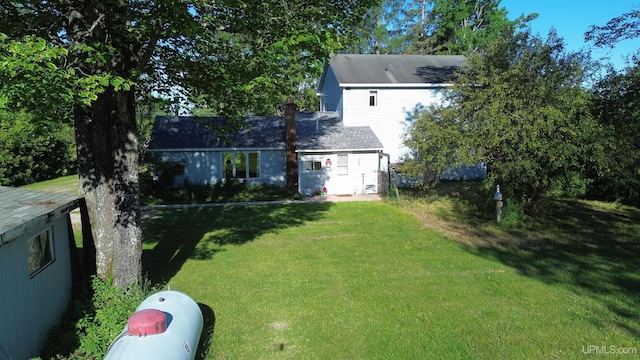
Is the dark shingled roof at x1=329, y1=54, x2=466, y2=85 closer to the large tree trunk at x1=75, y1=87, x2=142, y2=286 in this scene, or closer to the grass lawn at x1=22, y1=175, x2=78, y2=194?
the grass lawn at x1=22, y1=175, x2=78, y2=194

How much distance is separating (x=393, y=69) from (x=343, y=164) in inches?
313

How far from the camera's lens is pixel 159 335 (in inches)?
193

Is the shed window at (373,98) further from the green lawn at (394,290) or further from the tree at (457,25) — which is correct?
the tree at (457,25)

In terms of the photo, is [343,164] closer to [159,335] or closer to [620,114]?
[620,114]

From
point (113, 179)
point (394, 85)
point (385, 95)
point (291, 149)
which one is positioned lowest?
point (113, 179)

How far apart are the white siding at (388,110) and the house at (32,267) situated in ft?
59.5

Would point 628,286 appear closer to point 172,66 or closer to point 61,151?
point 172,66

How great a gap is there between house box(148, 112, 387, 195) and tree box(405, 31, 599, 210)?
5.28 m

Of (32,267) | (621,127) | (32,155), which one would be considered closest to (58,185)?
(32,155)

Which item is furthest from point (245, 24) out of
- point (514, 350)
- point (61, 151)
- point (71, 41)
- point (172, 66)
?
point (61, 151)

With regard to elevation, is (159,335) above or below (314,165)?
below

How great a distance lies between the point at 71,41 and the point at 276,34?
369cm

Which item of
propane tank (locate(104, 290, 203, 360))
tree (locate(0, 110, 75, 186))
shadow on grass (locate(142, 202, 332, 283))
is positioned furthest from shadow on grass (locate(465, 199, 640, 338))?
tree (locate(0, 110, 75, 186))

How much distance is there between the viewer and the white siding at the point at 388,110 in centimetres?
2448
